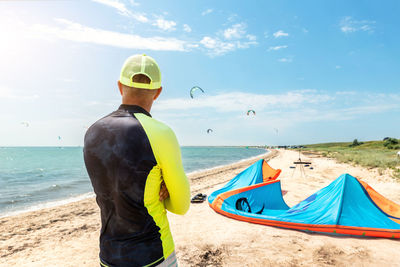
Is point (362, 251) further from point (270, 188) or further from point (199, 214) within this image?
point (199, 214)

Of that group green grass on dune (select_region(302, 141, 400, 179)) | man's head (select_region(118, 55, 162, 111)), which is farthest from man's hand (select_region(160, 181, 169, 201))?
green grass on dune (select_region(302, 141, 400, 179))

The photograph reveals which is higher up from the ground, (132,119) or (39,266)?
(132,119)

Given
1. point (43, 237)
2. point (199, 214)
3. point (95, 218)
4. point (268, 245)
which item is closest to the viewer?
point (268, 245)

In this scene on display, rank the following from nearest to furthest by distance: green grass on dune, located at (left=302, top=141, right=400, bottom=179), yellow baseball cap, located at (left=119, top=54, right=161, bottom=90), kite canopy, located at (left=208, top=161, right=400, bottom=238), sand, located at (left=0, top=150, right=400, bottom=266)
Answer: yellow baseball cap, located at (left=119, top=54, right=161, bottom=90) < sand, located at (left=0, top=150, right=400, bottom=266) < kite canopy, located at (left=208, top=161, right=400, bottom=238) < green grass on dune, located at (left=302, top=141, right=400, bottom=179)

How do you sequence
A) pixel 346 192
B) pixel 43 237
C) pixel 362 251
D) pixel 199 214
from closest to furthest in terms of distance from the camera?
pixel 362 251
pixel 346 192
pixel 43 237
pixel 199 214

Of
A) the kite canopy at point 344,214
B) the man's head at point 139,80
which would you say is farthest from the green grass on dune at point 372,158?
the man's head at point 139,80

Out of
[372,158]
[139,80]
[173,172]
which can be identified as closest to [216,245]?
[173,172]

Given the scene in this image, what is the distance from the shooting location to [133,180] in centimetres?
134

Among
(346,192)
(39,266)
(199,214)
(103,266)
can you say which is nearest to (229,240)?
(199,214)

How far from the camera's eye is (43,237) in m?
7.11

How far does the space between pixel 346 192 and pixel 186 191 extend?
6587 mm

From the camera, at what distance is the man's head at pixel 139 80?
58.5 inches

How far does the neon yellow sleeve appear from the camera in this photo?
1337mm

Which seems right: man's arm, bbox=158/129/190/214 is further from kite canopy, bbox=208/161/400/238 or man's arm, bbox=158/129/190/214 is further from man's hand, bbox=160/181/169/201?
kite canopy, bbox=208/161/400/238
